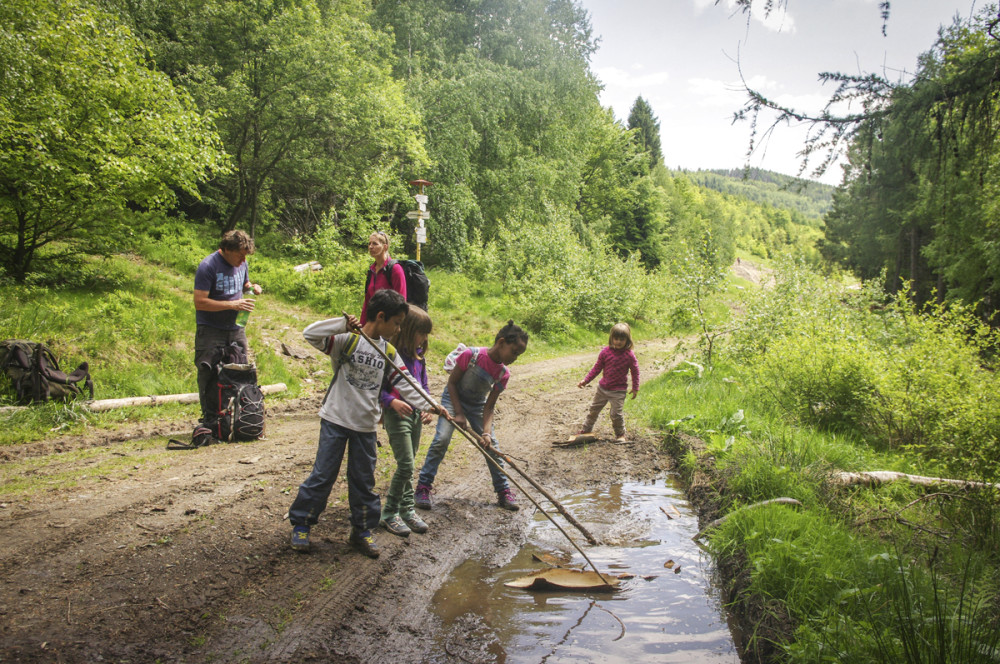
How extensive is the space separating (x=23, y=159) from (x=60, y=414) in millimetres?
4513

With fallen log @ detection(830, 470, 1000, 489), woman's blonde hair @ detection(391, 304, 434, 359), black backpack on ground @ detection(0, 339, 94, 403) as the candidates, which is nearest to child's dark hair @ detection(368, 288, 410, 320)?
woman's blonde hair @ detection(391, 304, 434, 359)

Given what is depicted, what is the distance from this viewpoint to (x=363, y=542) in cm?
403

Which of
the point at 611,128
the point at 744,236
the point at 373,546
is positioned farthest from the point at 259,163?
the point at 744,236

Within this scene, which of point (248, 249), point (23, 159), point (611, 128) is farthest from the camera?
point (611, 128)

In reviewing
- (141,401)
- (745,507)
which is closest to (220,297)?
(141,401)

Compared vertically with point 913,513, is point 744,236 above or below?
above

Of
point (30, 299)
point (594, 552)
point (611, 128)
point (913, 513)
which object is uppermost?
point (611, 128)

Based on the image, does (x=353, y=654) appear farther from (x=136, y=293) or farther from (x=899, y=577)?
(x=136, y=293)

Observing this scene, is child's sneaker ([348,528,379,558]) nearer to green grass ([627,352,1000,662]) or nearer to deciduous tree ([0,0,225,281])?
green grass ([627,352,1000,662])

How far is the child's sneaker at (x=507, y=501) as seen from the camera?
5352 millimetres

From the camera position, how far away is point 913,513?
4.89m

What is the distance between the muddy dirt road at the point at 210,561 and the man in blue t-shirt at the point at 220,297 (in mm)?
1143

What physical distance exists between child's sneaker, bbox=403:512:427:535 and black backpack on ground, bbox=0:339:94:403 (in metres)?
5.22

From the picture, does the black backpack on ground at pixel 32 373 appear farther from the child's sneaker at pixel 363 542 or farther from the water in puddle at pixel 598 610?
the water in puddle at pixel 598 610
